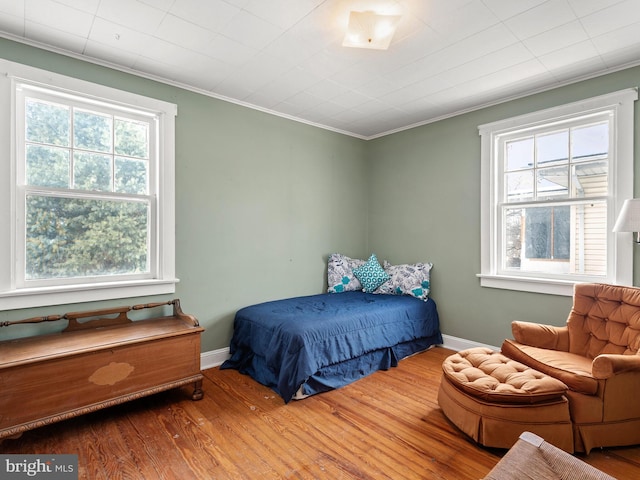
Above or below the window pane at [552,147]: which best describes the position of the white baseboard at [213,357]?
below

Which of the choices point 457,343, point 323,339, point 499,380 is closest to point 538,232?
point 457,343

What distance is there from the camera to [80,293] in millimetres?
2539

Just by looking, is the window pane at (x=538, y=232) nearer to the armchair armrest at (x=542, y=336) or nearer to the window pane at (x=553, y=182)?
the window pane at (x=553, y=182)

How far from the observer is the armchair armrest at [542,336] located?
2.48m

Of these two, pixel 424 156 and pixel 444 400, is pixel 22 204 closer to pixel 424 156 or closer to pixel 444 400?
pixel 444 400

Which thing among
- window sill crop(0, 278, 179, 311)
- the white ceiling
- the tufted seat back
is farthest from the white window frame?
the tufted seat back

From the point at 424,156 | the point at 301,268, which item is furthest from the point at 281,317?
the point at 424,156

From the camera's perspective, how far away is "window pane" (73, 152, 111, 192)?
2.61m

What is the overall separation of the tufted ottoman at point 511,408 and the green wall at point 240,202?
216 cm

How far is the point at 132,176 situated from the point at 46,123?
0.65 metres

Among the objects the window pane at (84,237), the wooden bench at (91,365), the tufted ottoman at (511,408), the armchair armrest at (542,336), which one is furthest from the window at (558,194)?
the window pane at (84,237)

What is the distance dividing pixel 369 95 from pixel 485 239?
1.84 metres

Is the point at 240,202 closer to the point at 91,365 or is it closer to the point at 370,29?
the point at 91,365

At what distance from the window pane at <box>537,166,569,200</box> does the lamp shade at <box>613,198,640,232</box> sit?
2.11 ft
